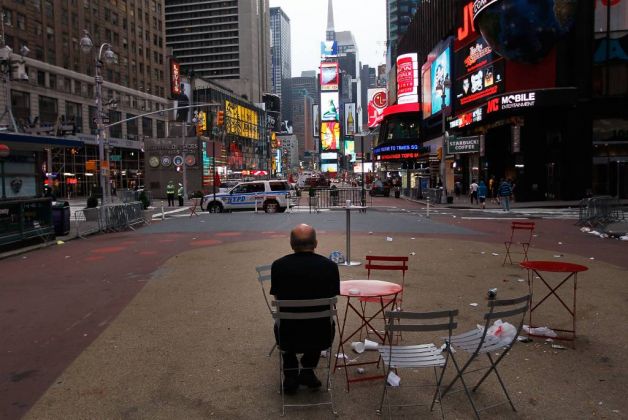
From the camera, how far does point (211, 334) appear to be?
275 inches

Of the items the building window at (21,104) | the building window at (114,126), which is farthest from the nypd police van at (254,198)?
the building window at (114,126)

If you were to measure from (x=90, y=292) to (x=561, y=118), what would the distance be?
122 ft

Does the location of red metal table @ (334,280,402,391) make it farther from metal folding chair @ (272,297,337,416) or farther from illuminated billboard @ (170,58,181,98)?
illuminated billboard @ (170,58,181,98)

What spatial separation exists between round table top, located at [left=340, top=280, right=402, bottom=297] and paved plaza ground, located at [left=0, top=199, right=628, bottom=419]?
763mm

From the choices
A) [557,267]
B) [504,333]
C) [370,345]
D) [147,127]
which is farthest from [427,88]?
[504,333]

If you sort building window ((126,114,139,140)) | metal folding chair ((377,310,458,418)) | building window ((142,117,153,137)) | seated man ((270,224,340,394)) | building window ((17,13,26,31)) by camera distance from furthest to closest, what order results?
building window ((142,117,153,137)) < building window ((126,114,139,140)) < building window ((17,13,26,31)) < seated man ((270,224,340,394)) < metal folding chair ((377,310,458,418))

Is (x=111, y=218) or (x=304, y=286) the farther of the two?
(x=111, y=218)

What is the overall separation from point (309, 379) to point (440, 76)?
56.0 meters

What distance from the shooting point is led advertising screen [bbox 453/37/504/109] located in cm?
3978

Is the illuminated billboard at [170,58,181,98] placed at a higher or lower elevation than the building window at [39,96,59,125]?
higher

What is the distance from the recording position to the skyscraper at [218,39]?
180 m

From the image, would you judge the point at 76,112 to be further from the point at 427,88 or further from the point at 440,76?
the point at 440,76

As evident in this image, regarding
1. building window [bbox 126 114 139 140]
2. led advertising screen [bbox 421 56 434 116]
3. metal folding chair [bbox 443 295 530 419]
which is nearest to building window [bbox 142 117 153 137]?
building window [bbox 126 114 139 140]

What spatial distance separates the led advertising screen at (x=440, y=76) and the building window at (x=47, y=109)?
1771 inches
